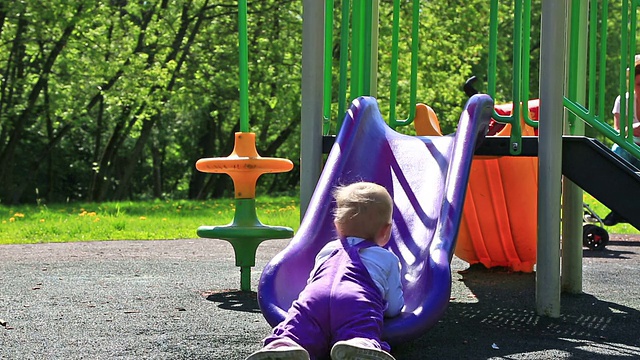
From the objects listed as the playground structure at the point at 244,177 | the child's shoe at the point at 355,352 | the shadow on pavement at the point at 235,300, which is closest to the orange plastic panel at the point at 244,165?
the playground structure at the point at 244,177

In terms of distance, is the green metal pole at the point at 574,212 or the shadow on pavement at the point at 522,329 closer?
the shadow on pavement at the point at 522,329

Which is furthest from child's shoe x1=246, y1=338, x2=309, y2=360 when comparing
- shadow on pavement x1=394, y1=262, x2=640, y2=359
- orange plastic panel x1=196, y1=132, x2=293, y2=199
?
orange plastic panel x1=196, y1=132, x2=293, y2=199

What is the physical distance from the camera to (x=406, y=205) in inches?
171

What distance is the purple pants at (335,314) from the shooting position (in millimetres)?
3109

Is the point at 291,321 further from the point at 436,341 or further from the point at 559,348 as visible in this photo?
the point at 559,348

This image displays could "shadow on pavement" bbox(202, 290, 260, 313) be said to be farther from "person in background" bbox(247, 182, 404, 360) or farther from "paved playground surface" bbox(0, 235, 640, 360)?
"person in background" bbox(247, 182, 404, 360)

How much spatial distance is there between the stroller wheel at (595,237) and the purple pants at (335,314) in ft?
18.8

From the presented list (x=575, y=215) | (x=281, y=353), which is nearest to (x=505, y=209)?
(x=575, y=215)

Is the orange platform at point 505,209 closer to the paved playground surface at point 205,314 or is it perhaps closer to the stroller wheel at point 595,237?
the paved playground surface at point 205,314

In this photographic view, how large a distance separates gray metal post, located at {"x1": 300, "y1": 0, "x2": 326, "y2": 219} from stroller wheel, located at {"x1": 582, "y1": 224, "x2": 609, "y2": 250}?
464cm

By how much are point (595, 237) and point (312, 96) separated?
15.7 feet

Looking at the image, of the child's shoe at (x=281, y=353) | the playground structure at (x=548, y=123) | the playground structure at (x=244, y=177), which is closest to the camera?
the child's shoe at (x=281, y=353)

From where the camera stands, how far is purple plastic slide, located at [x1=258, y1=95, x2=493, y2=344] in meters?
3.53

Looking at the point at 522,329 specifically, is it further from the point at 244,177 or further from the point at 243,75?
the point at 243,75
